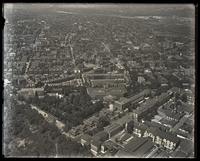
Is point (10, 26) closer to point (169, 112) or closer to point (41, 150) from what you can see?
point (41, 150)

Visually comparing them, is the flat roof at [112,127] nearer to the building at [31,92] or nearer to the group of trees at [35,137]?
the group of trees at [35,137]

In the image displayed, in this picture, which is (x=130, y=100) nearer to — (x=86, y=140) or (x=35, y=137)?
(x=86, y=140)

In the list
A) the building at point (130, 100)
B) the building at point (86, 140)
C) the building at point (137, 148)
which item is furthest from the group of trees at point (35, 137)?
the building at point (130, 100)

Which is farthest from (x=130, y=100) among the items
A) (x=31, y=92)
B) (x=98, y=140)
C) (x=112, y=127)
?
(x=31, y=92)

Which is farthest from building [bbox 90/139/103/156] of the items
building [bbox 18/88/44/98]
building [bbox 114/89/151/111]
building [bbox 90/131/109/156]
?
building [bbox 18/88/44/98]

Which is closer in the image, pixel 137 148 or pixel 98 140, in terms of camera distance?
pixel 137 148

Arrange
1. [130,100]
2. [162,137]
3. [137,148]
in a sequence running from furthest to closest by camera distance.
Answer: [130,100] → [162,137] → [137,148]

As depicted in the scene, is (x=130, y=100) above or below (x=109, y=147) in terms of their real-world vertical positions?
above

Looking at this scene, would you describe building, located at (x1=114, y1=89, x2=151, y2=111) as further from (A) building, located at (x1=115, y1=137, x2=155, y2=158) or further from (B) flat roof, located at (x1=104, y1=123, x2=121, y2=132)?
(A) building, located at (x1=115, y1=137, x2=155, y2=158)

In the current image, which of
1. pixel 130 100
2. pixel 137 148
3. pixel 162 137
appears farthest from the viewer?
pixel 130 100

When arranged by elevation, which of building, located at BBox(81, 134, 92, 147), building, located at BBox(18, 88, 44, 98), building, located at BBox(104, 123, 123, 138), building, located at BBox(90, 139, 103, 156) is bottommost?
building, located at BBox(90, 139, 103, 156)

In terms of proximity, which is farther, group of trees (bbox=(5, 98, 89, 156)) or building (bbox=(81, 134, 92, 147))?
building (bbox=(81, 134, 92, 147))
